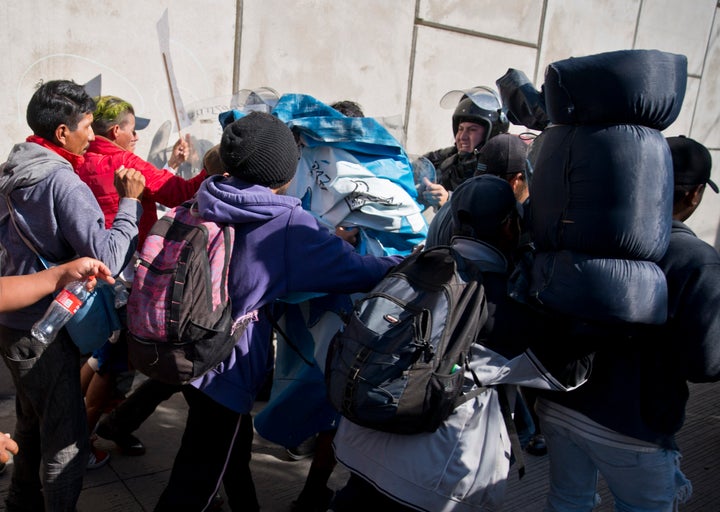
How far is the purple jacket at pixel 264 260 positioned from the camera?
7.06 feet

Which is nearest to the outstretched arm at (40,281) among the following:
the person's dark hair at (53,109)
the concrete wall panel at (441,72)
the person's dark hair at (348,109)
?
the person's dark hair at (53,109)

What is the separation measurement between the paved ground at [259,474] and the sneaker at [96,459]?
0.09 ft

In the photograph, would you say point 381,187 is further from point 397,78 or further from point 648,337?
point 397,78

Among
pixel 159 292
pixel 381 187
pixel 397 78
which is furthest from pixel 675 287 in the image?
pixel 397 78

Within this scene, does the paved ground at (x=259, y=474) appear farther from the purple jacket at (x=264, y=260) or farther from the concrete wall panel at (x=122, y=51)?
the concrete wall panel at (x=122, y=51)

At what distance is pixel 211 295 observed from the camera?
2.09m

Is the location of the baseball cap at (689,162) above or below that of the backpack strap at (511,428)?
above

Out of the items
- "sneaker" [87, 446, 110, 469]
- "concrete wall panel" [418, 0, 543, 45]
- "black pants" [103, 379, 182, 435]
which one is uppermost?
"concrete wall panel" [418, 0, 543, 45]

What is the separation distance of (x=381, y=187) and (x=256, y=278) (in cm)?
77

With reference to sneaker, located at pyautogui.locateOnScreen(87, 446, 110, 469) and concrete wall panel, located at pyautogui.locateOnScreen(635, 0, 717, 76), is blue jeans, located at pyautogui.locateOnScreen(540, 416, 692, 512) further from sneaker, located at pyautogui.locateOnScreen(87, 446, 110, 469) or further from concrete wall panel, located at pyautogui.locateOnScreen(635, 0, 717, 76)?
concrete wall panel, located at pyautogui.locateOnScreen(635, 0, 717, 76)

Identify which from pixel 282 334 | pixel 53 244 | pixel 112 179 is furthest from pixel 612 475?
pixel 112 179

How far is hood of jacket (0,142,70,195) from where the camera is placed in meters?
2.24

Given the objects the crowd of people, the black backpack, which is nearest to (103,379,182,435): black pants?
the crowd of people

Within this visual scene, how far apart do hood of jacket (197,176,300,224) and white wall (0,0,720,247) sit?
3.55 ft
